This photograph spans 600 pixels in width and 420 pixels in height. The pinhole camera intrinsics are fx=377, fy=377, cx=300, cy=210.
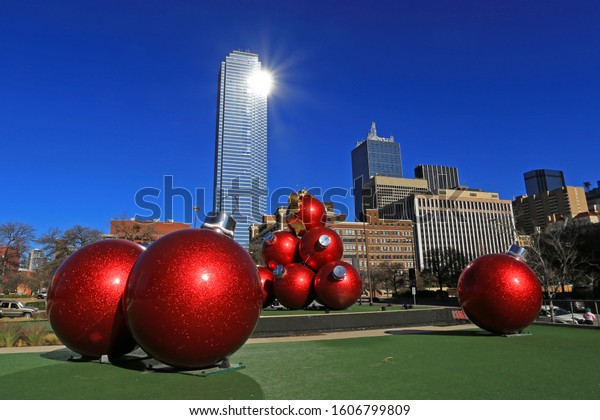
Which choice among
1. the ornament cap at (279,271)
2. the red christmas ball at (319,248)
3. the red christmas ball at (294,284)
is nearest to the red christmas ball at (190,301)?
Answer: the ornament cap at (279,271)

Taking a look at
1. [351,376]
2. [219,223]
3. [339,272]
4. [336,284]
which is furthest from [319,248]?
[351,376]

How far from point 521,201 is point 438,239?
54.9 metres

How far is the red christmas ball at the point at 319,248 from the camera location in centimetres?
1973

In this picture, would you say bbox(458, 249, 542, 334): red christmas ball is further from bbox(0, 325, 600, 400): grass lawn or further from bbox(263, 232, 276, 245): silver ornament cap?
bbox(263, 232, 276, 245): silver ornament cap

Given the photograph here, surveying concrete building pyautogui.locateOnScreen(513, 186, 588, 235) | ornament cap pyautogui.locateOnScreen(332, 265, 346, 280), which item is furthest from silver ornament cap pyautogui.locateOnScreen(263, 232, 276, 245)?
concrete building pyautogui.locateOnScreen(513, 186, 588, 235)

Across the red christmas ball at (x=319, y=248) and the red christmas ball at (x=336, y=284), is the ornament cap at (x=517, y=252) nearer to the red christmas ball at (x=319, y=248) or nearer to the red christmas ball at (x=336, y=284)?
the red christmas ball at (x=336, y=284)

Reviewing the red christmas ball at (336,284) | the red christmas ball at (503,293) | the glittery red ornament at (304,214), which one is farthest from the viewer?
the glittery red ornament at (304,214)

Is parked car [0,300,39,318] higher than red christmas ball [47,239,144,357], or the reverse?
red christmas ball [47,239,144,357]

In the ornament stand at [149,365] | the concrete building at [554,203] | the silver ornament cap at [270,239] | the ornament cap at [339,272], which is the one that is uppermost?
the concrete building at [554,203]

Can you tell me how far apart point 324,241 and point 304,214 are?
10.5 feet

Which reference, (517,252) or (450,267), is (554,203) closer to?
(450,267)

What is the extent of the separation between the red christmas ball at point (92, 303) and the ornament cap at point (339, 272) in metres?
12.2

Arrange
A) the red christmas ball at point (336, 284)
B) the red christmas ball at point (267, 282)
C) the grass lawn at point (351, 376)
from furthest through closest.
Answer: the red christmas ball at point (267, 282)
the red christmas ball at point (336, 284)
the grass lawn at point (351, 376)

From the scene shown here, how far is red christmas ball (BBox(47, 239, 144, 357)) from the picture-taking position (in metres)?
7.17
